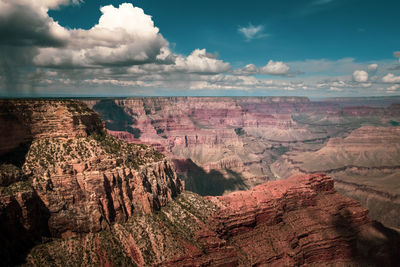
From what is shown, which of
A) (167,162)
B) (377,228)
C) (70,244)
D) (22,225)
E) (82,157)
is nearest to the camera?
(22,225)

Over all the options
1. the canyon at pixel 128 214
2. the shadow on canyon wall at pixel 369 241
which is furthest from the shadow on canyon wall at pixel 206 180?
the shadow on canyon wall at pixel 369 241

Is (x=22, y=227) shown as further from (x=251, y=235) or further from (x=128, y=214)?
(x=251, y=235)

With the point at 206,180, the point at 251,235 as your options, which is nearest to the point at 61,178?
the point at 251,235

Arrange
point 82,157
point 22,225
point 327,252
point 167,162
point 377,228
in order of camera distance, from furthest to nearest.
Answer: point 377,228
point 167,162
point 327,252
point 82,157
point 22,225

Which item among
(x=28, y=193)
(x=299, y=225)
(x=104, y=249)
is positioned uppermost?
(x=28, y=193)

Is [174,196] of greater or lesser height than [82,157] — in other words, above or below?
below

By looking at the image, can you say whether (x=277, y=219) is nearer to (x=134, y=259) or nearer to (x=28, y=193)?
(x=134, y=259)

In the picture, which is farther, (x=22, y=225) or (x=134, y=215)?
(x=134, y=215)

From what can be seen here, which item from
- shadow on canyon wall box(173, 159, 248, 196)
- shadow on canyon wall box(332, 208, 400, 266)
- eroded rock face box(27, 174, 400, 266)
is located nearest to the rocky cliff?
eroded rock face box(27, 174, 400, 266)

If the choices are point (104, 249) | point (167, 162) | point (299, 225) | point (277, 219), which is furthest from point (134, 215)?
point (299, 225)
